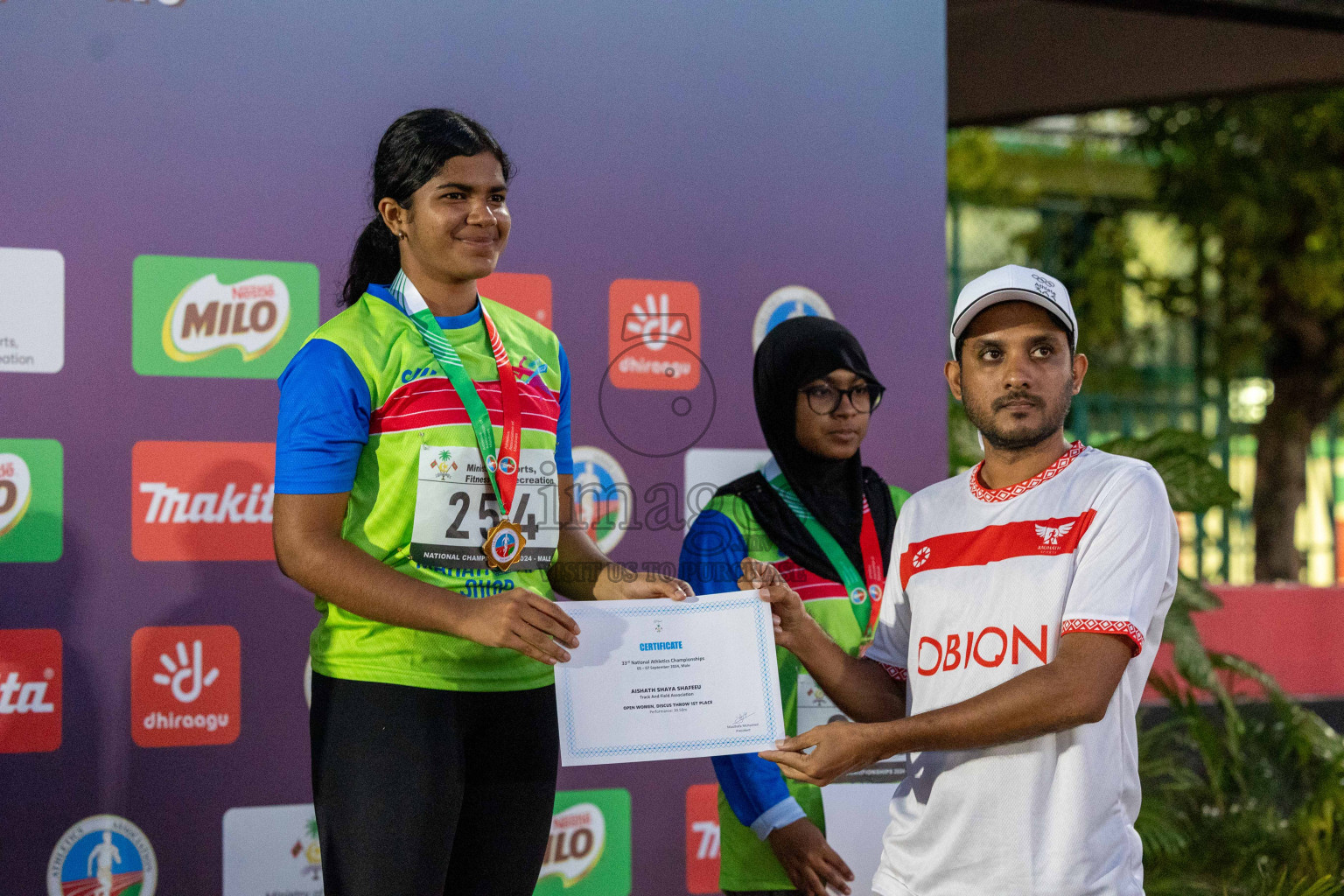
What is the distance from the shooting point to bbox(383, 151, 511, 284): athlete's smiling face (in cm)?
226

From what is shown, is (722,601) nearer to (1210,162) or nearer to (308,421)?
(308,421)

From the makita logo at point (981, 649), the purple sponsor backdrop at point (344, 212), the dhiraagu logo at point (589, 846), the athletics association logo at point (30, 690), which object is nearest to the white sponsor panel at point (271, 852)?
the purple sponsor backdrop at point (344, 212)

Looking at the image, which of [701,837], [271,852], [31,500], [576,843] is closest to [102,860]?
[271,852]

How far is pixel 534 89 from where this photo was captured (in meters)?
3.74

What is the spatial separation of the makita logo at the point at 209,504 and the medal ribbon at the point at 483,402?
51.3 inches

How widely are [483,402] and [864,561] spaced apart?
3.44 feet

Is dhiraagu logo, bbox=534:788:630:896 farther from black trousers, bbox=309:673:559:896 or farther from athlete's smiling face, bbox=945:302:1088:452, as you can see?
athlete's smiling face, bbox=945:302:1088:452

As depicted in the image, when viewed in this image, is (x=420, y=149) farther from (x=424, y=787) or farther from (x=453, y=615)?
(x=424, y=787)

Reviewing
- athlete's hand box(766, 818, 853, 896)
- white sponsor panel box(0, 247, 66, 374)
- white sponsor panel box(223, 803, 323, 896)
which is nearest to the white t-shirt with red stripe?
athlete's hand box(766, 818, 853, 896)

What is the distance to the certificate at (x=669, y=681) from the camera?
2219mm

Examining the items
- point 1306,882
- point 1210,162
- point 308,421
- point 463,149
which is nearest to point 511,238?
point 463,149

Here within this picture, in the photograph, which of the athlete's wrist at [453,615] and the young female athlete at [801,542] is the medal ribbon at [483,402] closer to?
the athlete's wrist at [453,615]

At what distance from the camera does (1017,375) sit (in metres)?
2.04

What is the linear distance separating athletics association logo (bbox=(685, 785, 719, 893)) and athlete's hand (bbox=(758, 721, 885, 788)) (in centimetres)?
189
